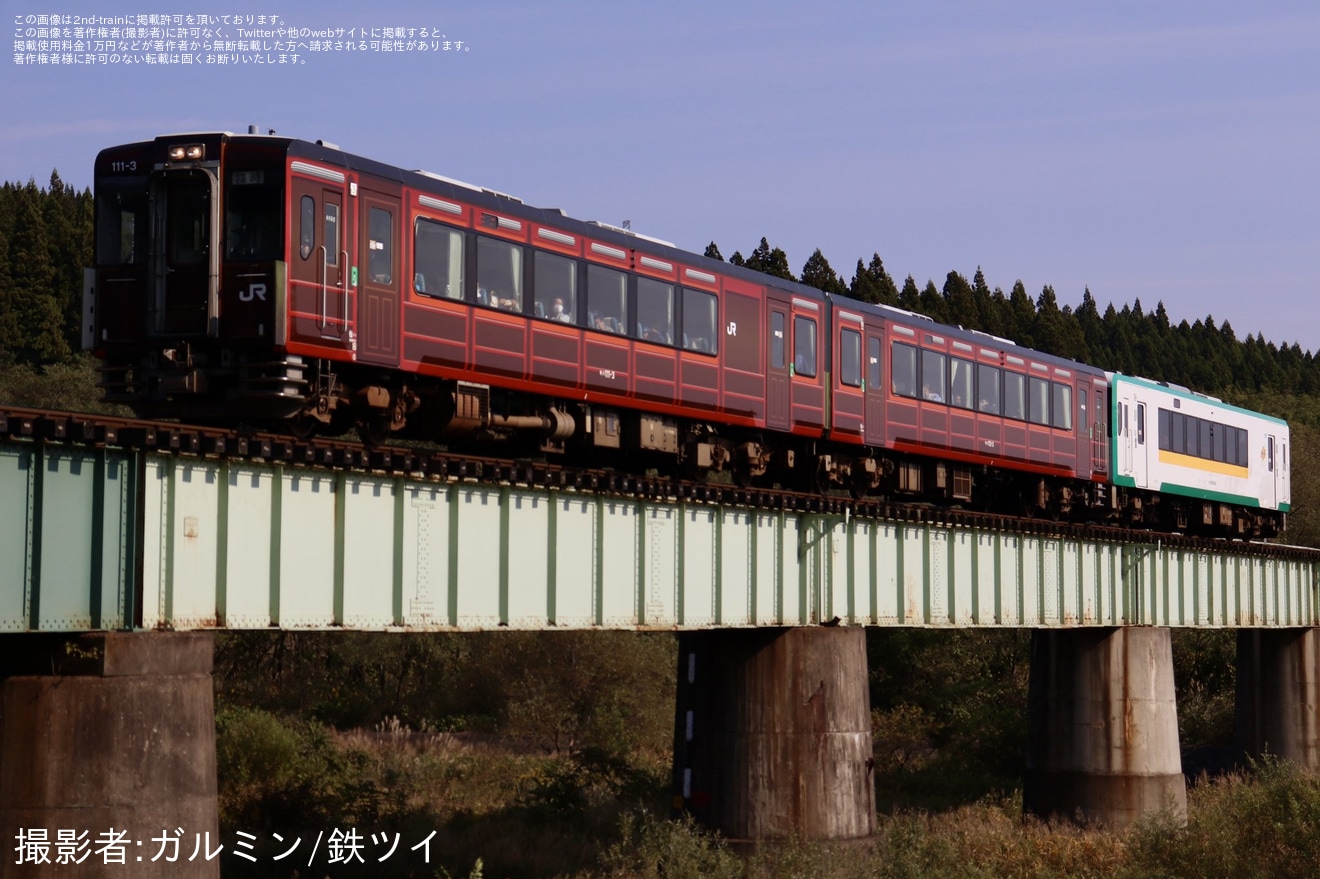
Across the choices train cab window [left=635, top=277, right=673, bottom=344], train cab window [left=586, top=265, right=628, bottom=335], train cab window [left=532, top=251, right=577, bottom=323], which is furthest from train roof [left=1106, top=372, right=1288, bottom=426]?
train cab window [left=532, top=251, right=577, bottom=323]

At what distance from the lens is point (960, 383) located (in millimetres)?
29453

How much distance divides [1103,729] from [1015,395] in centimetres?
730

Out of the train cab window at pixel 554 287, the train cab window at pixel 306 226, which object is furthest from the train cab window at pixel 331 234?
the train cab window at pixel 554 287

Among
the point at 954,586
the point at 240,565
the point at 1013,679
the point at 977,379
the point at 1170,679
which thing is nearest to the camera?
the point at 240,565

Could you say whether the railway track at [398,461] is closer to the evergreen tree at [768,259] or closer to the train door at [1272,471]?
the train door at [1272,471]

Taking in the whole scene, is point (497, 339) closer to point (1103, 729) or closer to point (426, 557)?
point (426, 557)

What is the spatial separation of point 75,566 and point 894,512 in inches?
565

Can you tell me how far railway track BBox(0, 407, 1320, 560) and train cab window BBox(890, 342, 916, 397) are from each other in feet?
8.55

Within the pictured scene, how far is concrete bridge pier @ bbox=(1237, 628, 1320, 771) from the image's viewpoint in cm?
4162

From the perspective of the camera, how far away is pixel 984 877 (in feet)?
77.5

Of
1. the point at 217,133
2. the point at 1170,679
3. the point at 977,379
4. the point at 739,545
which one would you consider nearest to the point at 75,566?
the point at 217,133

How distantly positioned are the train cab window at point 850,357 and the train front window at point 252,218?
11.8 m

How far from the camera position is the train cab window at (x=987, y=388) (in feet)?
98.6

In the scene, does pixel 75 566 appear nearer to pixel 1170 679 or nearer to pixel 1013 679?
pixel 1170 679
